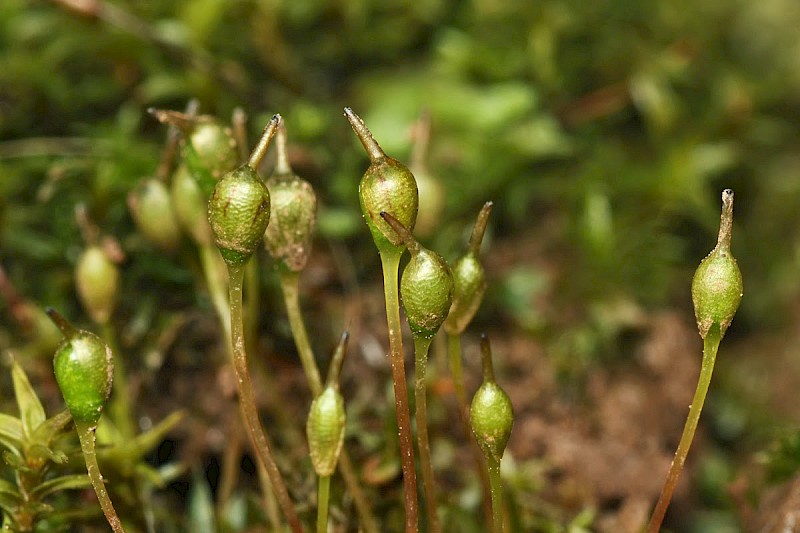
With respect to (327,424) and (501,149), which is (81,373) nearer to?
(327,424)

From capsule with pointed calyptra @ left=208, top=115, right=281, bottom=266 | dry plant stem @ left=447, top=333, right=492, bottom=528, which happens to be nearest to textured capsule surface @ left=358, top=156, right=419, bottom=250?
capsule with pointed calyptra @ left=208, top=115, right=281, bottom=266

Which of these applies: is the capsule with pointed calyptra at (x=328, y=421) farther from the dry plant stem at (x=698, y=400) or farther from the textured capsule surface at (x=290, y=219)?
the dry plant stem at (x=698, y=400)

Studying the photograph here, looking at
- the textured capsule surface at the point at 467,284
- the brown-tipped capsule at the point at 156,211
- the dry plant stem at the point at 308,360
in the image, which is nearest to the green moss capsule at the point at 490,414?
the textured capsule surface at the point at 467,284

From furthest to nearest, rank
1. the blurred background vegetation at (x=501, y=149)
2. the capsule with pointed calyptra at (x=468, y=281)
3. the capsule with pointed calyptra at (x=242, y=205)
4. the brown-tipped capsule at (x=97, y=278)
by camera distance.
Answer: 1. the blurred background vegetation at (x=501, y=149)
2. the brown-tipped capsule at (x=97, y=278)
3. the capsule with pointed calyptra at (x=468, y=281)
4. the capsule with pointed calyptra at (x=242, y=205)

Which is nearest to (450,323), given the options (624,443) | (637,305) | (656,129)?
(624,443)

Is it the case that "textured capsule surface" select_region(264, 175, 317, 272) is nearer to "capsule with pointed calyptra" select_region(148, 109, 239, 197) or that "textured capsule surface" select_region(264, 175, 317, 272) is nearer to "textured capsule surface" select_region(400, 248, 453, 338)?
"capsule with pointed calyptra" select_region(148, 109, 239, 197)

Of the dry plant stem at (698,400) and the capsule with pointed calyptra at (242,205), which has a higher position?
the capsule with pointed calyptra at (242,205)
